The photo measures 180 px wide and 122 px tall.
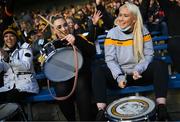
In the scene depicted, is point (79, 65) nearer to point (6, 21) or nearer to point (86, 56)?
point (86, 56)

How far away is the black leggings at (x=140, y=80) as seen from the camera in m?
3.73

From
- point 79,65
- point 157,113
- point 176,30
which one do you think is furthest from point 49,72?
point 176,30

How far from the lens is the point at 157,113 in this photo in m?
3.30

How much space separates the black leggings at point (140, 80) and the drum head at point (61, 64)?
0.88 feet

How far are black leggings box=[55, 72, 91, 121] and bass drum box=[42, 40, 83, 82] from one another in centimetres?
12

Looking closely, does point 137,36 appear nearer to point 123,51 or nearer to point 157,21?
point 123,51

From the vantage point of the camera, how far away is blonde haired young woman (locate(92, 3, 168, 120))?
3898 mm

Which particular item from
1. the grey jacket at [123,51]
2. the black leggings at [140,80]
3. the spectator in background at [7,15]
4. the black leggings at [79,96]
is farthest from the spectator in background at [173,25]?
the spectator in background at [7,15]

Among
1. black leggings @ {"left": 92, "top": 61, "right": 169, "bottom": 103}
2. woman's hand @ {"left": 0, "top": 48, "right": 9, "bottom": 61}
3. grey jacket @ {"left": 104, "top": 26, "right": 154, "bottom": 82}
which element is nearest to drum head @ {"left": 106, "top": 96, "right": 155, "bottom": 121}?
black leggings @ {"left": 92, "top": 61, "right": 169, "bottom": 103}

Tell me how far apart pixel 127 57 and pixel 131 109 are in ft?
3.37

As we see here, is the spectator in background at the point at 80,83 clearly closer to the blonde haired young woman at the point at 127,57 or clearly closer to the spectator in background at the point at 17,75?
the blonde haired young woman at the point at 127,57

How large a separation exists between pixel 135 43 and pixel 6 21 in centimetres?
306

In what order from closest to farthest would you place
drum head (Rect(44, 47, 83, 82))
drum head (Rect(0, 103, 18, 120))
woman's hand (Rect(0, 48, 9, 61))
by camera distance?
drum head (Rect(0, 103, 18, 120)), drum head (Rect(44, 47, 83, 82)), woman's hand (Rect(0, 48, 9, 61))

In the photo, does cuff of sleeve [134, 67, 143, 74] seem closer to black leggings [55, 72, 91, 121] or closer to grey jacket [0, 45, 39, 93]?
black leggings [55, 72, 91, 121]
